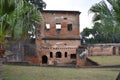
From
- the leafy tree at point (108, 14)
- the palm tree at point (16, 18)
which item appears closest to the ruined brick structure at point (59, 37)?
the palm tree at point (16, 18)

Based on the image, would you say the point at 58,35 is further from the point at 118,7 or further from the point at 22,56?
the point at 118,7

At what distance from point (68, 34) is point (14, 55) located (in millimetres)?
8521

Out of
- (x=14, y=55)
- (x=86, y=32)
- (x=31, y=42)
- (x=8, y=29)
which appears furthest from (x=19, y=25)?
(x=86, y=32)

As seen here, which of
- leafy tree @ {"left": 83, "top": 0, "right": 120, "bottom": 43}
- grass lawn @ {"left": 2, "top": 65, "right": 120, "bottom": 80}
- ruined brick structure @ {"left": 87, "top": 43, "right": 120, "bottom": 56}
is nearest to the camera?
leafy tree @ {"left": 83, "top": 0, "right": 120, "bottom": 43}

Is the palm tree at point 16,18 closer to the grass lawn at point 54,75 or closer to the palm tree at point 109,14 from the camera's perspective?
the palm tree at point 109,14

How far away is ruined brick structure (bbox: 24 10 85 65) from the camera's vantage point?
34.3 meters

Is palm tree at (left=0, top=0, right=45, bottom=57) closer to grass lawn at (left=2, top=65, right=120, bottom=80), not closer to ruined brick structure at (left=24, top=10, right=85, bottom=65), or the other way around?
grass lawn at (left=2, top=65, right=120, bottom=80)

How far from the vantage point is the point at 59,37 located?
34.5m

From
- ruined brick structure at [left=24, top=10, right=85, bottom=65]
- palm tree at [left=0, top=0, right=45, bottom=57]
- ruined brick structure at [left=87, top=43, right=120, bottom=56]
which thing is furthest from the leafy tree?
ruined brick structure at [left=87, top=43, right=120, bottom=56]

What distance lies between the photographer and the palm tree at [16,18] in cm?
900

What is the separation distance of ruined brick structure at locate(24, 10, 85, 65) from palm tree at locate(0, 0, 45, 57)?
911 inches

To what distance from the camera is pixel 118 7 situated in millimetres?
9555

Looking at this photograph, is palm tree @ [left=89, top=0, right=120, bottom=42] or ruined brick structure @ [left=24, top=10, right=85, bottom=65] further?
ruined brick structure @ [left=24, top=10, right=85, bottom=65]

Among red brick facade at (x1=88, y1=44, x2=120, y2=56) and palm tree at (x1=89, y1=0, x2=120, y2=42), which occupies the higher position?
palm tree at (x1=89, y1=0, x2=120, y2=42)
